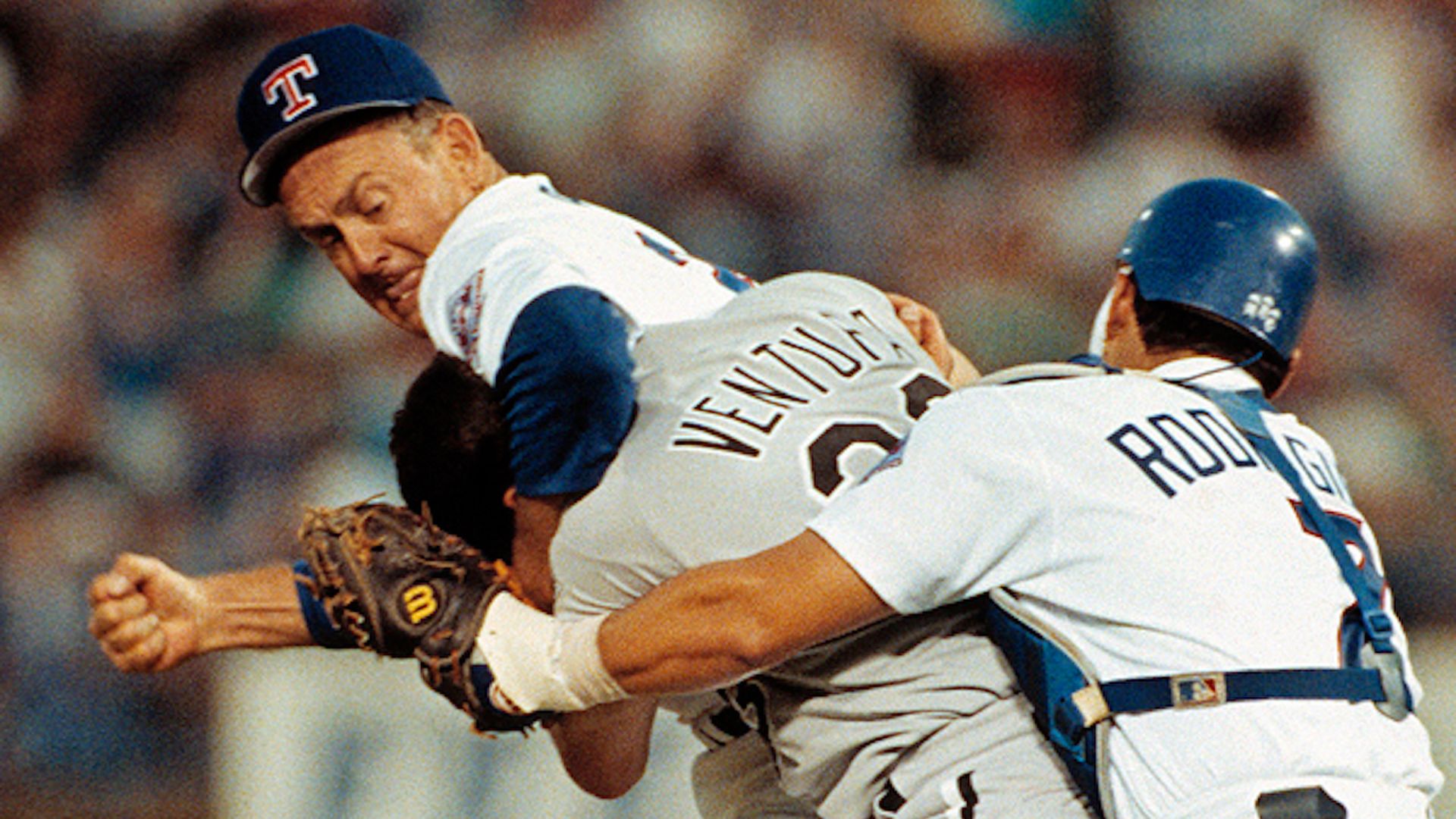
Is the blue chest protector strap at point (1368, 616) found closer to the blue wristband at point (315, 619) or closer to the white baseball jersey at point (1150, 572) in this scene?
the white baseball jersey at point (1150, 572)

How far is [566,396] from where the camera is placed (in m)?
2.27

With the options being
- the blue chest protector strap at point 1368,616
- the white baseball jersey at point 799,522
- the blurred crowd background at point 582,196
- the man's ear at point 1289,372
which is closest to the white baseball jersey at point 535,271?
the white baseball jersey at point 799,522

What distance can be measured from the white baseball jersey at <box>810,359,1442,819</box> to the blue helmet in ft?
1.33

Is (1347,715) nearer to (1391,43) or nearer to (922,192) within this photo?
(922,192)

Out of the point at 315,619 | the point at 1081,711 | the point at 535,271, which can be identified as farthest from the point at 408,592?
the point at 1081,711

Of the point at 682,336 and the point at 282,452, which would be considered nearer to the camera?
the point at 682,336

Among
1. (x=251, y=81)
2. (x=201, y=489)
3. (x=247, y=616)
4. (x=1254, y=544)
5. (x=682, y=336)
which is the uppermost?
(x=251, y=81)

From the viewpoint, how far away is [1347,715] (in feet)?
6.05

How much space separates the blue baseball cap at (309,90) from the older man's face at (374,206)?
60 millimetres

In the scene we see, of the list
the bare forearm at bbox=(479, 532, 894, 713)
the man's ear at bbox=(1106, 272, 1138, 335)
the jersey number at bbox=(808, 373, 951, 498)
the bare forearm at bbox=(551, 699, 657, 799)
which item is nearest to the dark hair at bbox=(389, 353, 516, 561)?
the bare forearm at bbox=(551, 699, 657, 799)

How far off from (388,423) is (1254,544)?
358 centimetres

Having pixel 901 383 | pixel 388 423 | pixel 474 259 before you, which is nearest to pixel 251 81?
pixel 474 259

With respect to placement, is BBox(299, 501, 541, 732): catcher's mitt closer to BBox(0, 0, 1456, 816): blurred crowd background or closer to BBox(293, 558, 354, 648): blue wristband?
BBox(293, 558, 354, 648): blue wristband

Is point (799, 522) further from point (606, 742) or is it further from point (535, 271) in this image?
point (606, 742)
